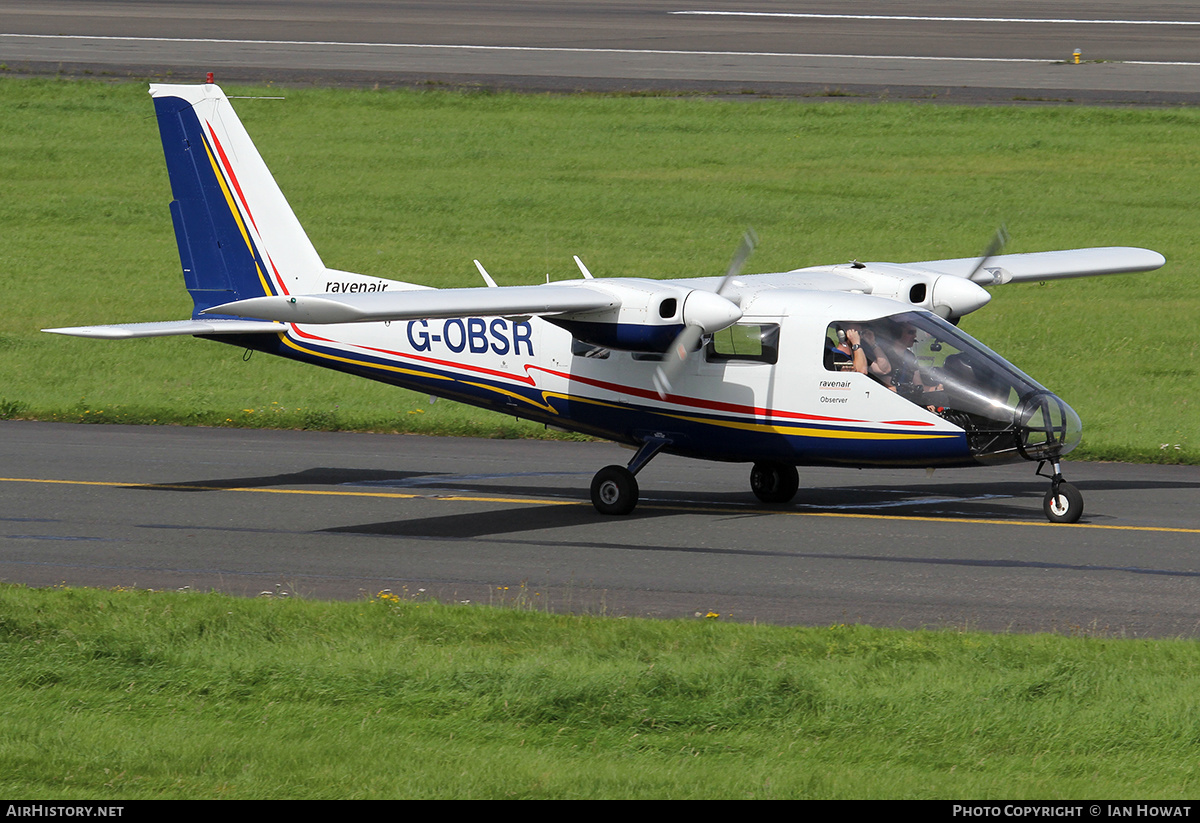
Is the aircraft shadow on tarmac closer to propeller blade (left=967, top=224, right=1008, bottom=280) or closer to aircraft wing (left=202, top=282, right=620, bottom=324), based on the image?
aircraft wing (left=202, top=282, right=620, bottom=324)

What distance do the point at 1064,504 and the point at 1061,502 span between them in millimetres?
36

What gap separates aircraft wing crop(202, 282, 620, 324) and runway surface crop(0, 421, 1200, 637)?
2315 mm

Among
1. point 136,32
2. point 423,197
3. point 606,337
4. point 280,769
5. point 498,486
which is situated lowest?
point 280,769

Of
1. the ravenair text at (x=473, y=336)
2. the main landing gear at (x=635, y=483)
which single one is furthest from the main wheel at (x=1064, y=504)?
the ravenair text at (x=473, y=336)

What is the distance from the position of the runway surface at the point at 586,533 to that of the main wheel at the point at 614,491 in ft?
0.51

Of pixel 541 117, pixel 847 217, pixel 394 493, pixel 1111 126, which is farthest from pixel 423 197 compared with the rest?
pixel 394 493

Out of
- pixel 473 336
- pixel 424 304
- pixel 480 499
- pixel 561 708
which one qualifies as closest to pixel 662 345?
pixel 424 304

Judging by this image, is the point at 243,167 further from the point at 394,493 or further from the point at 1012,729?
the point at 1012,729

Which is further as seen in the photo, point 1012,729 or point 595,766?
point 1012,729

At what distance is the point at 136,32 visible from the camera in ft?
178

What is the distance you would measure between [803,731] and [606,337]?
24.2ft

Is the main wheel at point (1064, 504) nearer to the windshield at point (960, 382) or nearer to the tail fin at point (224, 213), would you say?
the windshield at point (960, 382)

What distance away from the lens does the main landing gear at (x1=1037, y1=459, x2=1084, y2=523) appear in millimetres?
15703

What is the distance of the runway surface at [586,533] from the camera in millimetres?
13070
